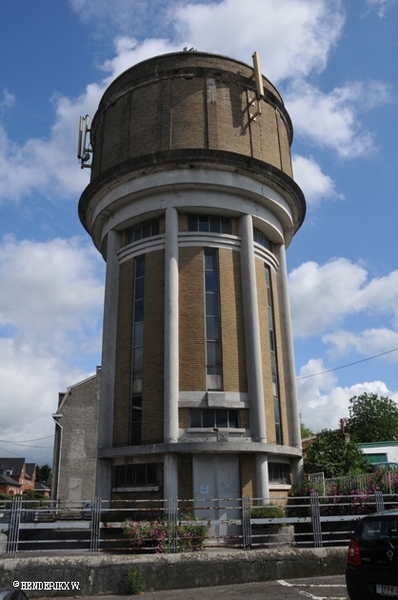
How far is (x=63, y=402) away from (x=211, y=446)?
21741 mm

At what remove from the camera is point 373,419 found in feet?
199

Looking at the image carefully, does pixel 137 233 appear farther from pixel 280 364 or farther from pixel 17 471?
pixel 17 471

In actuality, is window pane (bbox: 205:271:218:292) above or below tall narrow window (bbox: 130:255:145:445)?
above

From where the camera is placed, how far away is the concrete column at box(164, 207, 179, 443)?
18.4 meters

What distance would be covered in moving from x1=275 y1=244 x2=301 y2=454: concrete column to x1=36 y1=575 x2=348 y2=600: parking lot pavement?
11.5m

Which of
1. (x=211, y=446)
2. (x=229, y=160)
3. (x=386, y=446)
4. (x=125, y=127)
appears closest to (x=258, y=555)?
(x=211, y=446)

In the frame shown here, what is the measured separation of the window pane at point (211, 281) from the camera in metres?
20.9

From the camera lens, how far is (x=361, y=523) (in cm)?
804

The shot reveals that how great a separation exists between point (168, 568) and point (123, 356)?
11.7 metres

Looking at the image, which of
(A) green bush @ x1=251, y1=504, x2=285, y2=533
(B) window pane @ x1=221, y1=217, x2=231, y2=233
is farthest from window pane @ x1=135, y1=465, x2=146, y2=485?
(B) window pane @ x1=221, y1=217, x2=231, y2=233

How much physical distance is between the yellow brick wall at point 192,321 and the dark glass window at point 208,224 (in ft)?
3.63

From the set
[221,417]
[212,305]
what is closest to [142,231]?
[212,305]

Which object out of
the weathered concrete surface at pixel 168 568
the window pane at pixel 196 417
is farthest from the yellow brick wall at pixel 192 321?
the weathered concrete surface at pixel 168 568

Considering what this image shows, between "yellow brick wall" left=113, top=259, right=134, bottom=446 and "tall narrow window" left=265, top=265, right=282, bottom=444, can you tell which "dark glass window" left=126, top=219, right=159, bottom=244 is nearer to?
"yellow brick wall" left=113, top=259, right=134, bottom=446
